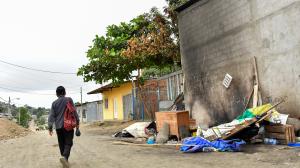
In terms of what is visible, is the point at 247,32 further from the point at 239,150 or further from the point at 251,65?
the point at 239,150

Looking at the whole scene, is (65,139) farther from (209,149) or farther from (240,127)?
(240,127)

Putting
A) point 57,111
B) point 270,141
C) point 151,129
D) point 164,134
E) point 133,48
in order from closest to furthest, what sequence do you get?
point 57,111, point 270,141, point 164,134, point 151,129, point 133,48

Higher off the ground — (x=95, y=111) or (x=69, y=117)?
(x=95, y=111)

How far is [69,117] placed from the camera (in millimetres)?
7586

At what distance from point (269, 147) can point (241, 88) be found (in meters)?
2.90

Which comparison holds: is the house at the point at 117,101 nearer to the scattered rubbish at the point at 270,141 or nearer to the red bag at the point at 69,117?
the scattered rubbish at the point at 270,141

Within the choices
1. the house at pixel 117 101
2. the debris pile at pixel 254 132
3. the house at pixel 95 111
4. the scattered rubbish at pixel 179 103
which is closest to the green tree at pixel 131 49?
the scattered rubbish at pixel 179 103

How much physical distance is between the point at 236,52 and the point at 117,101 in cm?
2389

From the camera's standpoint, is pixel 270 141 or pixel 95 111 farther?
pixel 95 111

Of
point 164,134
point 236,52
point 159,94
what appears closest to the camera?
point 236,52

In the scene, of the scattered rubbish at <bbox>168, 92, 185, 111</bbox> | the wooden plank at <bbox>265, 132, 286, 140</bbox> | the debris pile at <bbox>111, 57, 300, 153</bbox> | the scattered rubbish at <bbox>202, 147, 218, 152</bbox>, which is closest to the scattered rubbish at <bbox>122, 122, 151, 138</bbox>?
the scattered rubbish at <bbox>168, 92, 185, 111</bbox>

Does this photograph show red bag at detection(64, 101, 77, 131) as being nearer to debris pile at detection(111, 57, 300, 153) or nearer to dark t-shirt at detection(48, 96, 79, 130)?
dark t-shirt at detection(48, 96, 79, 130)

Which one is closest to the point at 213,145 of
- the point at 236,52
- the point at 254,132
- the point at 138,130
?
the point at 254,132

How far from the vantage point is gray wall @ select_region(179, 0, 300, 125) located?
9.23 meters
